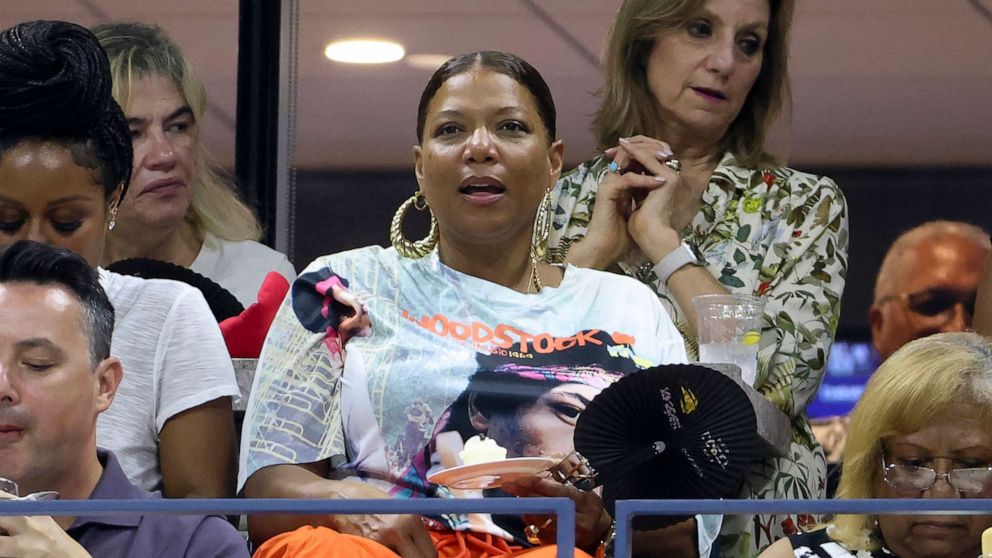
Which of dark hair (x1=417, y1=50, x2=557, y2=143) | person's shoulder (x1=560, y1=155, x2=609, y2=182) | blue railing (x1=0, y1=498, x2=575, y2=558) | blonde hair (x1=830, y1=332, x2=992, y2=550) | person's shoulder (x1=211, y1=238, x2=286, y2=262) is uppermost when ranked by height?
dark hair (x1=417, y1=50, x2=557, y2=143)

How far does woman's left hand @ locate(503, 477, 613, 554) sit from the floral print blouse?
48 centimetres

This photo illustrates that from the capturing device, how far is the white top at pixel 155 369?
2.73 m

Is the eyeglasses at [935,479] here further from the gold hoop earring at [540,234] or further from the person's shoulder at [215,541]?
the person's shoulder at [215,541]

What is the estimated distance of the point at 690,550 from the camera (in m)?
2.66

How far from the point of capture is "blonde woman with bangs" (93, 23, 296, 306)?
3578 millimetres

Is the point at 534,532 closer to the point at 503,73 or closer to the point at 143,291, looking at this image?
Answer: the point at 143,291

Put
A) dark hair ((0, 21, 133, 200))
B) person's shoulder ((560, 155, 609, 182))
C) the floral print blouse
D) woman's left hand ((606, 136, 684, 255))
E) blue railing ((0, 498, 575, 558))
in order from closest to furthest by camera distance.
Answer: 1. blue railing ((0, 498, 575, 558))
2. dark hair ((0, 21, 133, 200))
3. the floral print blouse
4. woman's left hand ((606, 136, 684, 255))
5. person's shoulder ((560, 155, 609, 182))

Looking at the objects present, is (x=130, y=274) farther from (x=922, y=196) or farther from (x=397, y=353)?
(x=922, y=196)

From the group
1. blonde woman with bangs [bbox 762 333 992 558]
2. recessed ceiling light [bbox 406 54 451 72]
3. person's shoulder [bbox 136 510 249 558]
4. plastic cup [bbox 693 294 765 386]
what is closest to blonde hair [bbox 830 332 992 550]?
blonde woman with bangs [bbox 762 333 992 558]

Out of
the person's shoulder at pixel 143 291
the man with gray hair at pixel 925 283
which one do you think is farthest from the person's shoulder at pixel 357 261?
the man with gray hair at pixel 925 283

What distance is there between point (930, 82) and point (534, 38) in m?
0.90

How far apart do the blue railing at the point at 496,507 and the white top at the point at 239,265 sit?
1.73m

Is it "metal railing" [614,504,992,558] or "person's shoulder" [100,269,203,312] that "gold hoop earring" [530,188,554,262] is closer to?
"person's shoulder" [100,269,203,312]

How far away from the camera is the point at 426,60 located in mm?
4203
